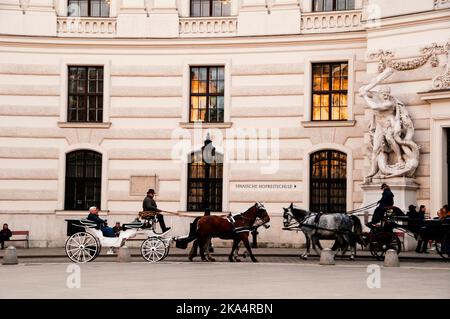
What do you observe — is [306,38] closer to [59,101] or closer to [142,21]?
[142,21]

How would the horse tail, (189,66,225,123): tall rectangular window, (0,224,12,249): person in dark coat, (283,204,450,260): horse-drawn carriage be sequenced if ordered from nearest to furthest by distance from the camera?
(283,204,450,260): horse-drawn carriage
the horse tail
(0,224,12,249): person in dark coat
(189,66,225,123): tall rectangular window

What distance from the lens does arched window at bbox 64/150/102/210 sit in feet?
117

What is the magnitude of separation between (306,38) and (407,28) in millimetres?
4261

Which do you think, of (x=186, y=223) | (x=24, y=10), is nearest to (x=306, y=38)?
(x=186, y=223)

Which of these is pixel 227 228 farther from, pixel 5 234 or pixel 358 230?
pixel 5 234

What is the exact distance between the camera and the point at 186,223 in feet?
115

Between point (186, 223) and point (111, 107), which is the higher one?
point (111, 107)

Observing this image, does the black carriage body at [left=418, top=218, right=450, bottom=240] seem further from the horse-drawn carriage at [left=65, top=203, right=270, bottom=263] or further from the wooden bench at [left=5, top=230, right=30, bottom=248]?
the wooden bench at [left=5, top=230, right=30, bottom=248]

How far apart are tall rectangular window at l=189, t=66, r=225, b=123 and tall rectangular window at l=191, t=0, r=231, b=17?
2.08m

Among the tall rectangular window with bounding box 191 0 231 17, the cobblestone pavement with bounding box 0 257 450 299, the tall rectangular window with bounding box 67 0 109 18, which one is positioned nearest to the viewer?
the cobblestone pavement with bounding box 0 257 450 299

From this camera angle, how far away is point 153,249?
26.6m

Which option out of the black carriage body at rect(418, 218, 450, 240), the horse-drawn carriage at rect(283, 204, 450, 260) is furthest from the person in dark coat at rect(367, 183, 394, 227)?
the black carriage body at rect(418, 218, 450, 240)

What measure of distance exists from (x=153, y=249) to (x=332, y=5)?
1307 centimetres
